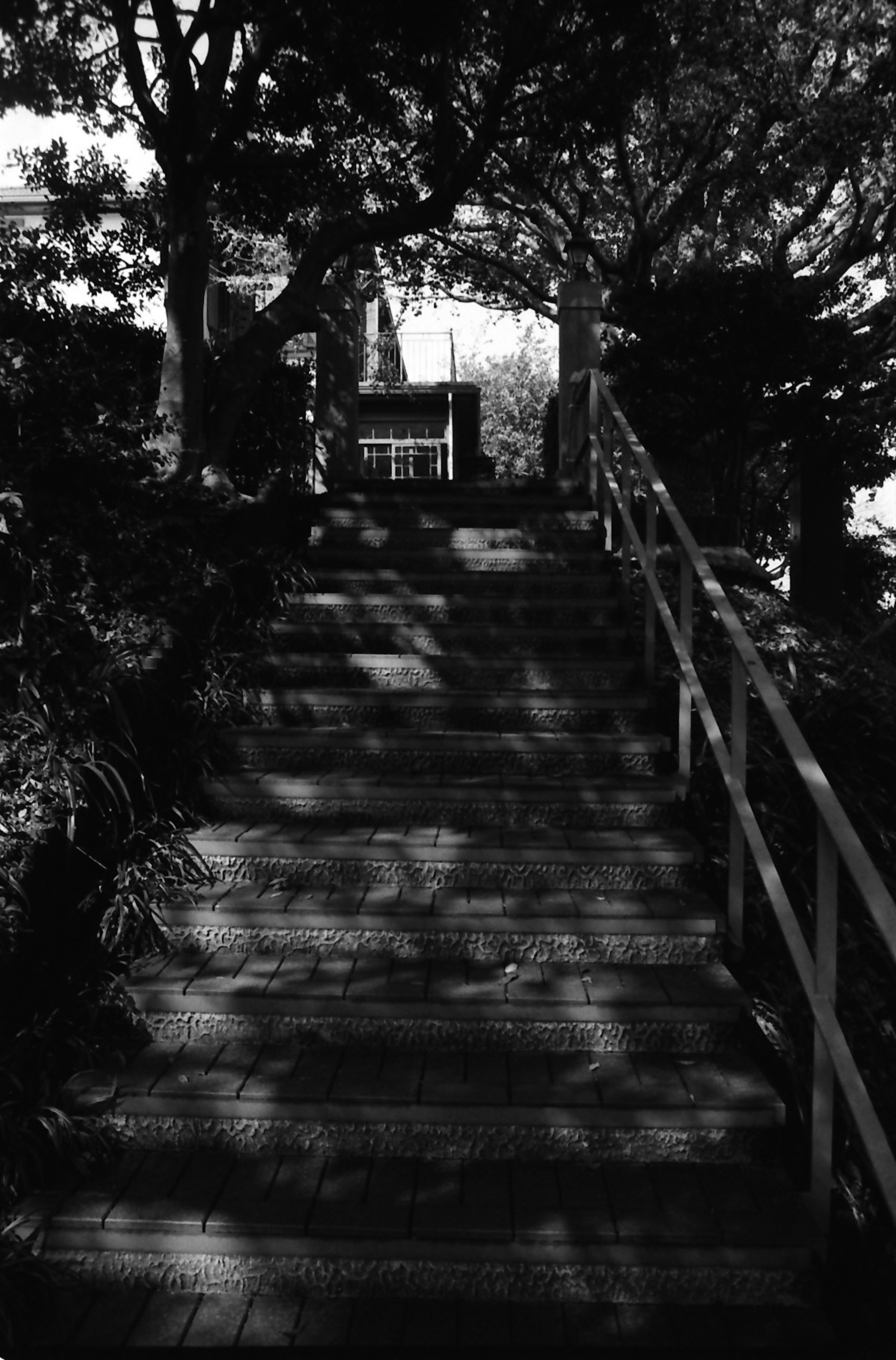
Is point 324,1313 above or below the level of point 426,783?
below

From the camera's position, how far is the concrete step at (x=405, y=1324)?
2402 mm

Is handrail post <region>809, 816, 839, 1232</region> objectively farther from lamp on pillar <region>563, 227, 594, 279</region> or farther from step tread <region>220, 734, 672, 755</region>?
Answer: lamp on pillar <region>563, 227, 594, 279</region>

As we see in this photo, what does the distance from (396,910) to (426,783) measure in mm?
835

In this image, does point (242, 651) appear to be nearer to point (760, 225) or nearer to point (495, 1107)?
point (495, 1107)

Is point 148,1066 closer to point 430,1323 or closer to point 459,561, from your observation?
point 430,1323

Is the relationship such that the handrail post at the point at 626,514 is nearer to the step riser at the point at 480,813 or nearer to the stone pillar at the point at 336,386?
the step riser at the point at 480,813

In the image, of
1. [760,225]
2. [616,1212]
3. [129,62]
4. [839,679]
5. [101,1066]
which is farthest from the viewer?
[760,225]

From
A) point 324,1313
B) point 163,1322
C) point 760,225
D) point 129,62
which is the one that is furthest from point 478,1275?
point 760,225

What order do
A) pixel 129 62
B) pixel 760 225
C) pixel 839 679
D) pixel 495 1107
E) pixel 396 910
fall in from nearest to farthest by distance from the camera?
1. pixel 495 1107
2. pixel 396 910
3. pixel 839 679
4. pixel 129 62
5. pixel 760 225

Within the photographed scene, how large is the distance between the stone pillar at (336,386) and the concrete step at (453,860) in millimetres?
4838

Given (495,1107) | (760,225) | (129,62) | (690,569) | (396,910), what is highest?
(760,225)

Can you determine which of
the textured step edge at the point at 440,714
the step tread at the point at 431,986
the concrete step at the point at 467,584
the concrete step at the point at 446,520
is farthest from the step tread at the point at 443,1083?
the concrete step at the point at 446,520

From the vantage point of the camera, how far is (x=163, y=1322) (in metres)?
2.47

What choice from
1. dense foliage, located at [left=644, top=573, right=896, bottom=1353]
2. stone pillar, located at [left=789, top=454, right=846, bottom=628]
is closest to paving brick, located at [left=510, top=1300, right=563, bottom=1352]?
dense foliage, located at [left=644, top=573, right=896, bottom=1353]
